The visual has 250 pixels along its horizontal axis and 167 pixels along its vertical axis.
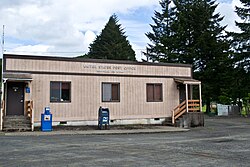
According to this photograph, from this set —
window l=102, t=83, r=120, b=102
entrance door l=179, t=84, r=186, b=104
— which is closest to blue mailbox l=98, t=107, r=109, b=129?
window l=102, t=83, r=120, b=102

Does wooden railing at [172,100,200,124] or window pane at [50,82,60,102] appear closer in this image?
window pane at [50,82,60,102]

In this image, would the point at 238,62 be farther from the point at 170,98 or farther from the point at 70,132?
the point at 70,132

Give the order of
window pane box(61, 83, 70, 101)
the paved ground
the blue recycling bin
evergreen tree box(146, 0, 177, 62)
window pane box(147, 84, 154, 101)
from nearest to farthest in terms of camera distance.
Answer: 1. the paved ground
2. the blue recycling bin
3. window pane box(61, 83, 70, 101)
4. window pane box(147, 84, 154, 101)
5. evergreen tree box(146, 0, 177, 62)

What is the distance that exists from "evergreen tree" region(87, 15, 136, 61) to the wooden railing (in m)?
34.0

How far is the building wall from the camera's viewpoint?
19.9 metres

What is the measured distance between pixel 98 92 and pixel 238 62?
23378mm

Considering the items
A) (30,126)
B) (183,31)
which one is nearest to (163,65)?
(30,126)

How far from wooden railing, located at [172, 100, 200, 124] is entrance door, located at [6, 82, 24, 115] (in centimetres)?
1028

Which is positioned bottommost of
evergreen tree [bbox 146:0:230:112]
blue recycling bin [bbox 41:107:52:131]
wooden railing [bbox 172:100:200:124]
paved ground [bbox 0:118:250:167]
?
paved ground [bbox 0:118:250:167]

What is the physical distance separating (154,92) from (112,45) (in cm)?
3689

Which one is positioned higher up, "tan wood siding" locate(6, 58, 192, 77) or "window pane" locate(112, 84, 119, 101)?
"tan wood siding" locate(6, 58, 192, 77)

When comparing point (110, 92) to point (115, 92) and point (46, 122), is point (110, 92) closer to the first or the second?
point (115, 92)

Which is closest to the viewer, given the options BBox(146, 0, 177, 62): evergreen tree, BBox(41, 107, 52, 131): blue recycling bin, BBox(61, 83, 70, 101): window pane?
BBox(41, 107, 52, 131): blue recycling bin

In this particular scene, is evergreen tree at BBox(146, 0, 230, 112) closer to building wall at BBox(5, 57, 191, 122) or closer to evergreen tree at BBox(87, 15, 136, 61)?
building wall at BBox(5, 57, 191, 122)
